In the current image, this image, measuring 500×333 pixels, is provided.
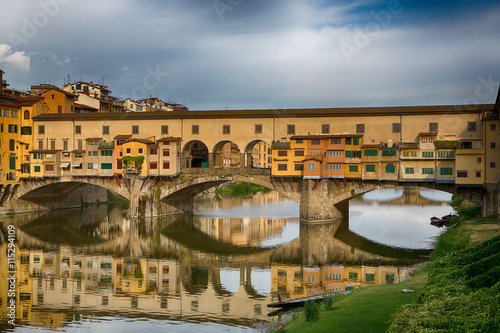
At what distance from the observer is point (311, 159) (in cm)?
4453

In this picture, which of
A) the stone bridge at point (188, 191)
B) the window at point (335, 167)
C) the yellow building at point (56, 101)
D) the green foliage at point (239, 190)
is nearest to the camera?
the stone bridge at point (188, 191)

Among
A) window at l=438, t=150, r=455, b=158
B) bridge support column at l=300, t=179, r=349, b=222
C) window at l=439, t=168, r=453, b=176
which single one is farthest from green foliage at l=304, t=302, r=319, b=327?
bridge support column at l=300, t=179, r=349, b=222

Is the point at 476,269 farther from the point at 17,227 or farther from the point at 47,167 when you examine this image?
the point at 47,167

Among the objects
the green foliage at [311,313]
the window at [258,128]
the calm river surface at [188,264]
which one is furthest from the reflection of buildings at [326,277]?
the window at [258,128]

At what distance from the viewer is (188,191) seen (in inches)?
2141

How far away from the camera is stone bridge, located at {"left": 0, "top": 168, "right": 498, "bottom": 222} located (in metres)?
44.8

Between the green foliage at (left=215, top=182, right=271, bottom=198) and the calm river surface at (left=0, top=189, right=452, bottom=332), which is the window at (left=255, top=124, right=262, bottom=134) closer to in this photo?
the calm river surface at (left=0, top=189, right=452, bottom=332)

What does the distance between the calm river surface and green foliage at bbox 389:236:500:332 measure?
25.2 ft

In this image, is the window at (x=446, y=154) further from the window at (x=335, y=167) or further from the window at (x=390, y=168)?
the window at (x=335, y=167)

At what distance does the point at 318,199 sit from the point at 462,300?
113 ft

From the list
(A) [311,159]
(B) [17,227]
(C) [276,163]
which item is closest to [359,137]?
(A) [311,159]

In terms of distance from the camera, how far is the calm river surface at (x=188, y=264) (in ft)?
67.3

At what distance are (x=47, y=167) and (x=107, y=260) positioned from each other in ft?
85.0

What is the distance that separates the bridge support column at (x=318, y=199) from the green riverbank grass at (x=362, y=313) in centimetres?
2736
